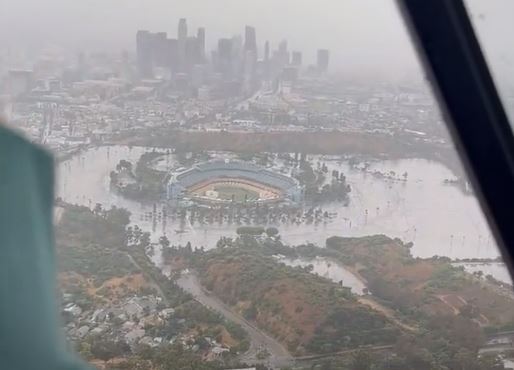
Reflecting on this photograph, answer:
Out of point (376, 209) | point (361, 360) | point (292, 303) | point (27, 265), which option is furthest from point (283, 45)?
point (27, 265)

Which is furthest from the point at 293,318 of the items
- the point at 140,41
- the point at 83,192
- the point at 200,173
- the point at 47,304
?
the point at 47,304

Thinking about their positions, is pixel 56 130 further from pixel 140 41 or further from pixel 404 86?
pixel 404 86

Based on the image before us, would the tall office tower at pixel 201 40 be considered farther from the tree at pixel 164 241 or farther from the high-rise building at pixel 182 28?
the tree at pixel 164 241

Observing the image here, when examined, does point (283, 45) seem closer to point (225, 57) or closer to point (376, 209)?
point (225, 57)

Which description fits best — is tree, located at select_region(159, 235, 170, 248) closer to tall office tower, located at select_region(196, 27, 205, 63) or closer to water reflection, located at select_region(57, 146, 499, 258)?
water reflection, located at select_region(57, 146, 499, 258)

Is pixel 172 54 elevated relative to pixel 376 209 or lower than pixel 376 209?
elevated

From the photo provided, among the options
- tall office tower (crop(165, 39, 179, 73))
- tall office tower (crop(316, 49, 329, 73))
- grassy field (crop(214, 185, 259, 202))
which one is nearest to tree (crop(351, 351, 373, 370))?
grassy field (crop(214, 185, 259, 202))

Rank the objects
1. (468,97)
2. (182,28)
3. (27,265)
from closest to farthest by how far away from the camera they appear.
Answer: (27,265) → (468,97) → (182,28)
